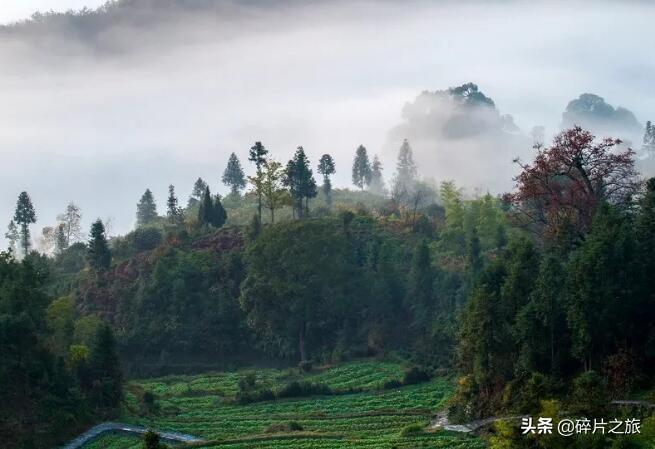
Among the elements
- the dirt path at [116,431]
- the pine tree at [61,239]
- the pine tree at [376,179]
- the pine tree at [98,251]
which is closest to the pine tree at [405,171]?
the pine tree at [376,179]

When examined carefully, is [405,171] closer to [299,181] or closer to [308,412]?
[299,181]

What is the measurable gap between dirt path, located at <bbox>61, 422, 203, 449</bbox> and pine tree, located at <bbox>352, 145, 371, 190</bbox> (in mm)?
79963

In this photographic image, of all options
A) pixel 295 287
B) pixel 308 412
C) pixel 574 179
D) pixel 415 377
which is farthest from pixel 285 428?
pixel 295 287

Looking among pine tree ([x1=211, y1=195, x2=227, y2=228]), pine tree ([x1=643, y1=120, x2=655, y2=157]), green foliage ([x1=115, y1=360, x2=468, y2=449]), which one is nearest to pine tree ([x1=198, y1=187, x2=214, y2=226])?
pine tree ([x1=211, y1=195, x2=227, y2=228])

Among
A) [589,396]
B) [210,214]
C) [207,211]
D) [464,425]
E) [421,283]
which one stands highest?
[207,211]

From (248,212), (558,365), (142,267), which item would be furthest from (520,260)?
(248,212)

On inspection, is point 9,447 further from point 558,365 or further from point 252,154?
point 252,154

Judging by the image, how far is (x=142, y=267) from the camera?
8525 centimetres

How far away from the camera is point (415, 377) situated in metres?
63.3

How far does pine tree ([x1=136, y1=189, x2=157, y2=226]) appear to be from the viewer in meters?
116

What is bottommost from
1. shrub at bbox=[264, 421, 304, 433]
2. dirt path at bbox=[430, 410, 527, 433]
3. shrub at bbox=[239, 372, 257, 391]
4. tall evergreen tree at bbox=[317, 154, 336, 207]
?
dirt path at bbox=[430, 410, 527, 433]

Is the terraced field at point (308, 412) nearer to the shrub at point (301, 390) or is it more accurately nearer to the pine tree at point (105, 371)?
the shrub at point (301, 390)

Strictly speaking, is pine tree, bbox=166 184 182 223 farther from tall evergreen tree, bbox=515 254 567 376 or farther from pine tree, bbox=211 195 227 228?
tall evergreen tree, bbox=515 254 567 376

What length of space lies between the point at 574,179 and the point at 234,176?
7312cm
